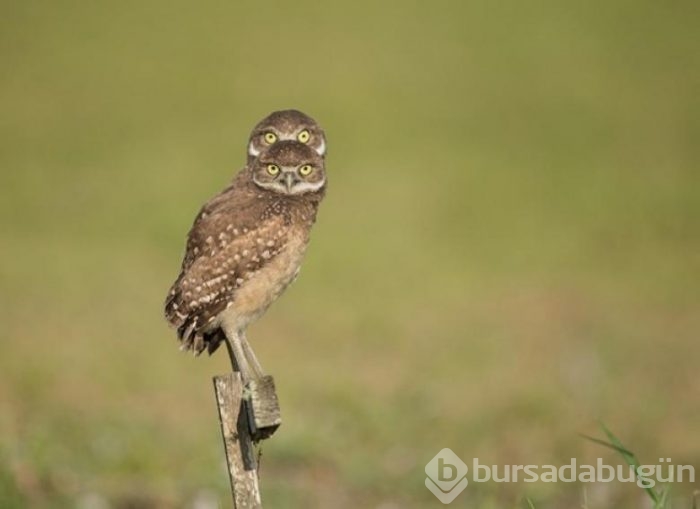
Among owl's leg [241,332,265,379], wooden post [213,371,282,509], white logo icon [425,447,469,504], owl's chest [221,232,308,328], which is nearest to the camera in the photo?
wooden post [213,371,282,509]

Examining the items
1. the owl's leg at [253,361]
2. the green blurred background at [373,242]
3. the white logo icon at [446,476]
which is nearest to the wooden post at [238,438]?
the owl's leg at [253,361]

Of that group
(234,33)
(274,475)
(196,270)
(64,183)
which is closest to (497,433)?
(274,475)

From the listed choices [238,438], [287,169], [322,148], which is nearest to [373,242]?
[322,148]

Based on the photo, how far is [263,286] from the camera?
15.2ft

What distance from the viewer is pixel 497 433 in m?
8.96

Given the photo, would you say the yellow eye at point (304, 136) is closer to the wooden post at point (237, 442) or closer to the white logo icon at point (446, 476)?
the wooden post at point (237, 442)

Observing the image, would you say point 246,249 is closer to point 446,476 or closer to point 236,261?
point 236,261

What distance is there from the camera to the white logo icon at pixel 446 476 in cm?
771

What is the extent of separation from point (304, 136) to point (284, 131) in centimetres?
8

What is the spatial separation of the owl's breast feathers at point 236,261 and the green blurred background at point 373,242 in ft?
7.79

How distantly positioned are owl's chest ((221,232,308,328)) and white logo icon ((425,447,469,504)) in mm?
3195

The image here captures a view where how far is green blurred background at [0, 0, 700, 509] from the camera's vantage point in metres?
8.41

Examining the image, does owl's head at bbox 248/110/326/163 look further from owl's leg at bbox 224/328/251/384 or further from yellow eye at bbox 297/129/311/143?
owl's leg at bbox 224/328/251/384

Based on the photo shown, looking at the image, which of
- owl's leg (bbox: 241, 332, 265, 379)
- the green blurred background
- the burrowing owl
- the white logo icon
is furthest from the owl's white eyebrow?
the white logo icon
